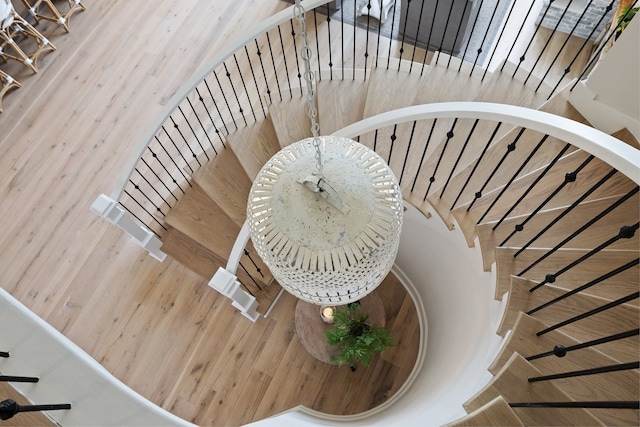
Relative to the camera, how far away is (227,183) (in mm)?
3633

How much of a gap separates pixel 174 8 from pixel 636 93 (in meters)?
4.49

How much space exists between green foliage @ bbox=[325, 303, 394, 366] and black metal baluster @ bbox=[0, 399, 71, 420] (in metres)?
2.16

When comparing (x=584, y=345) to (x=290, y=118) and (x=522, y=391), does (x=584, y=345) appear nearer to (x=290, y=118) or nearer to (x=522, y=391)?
(x=522, y=391)

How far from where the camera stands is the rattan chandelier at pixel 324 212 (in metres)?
1.11

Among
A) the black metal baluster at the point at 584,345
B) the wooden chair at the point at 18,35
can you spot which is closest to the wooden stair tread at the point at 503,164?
the black metal baluster at the point at 584,345

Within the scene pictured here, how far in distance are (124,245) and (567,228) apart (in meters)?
3.51

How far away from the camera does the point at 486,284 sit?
2.67m

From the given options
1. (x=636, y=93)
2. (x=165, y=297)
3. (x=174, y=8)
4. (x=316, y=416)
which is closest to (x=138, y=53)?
(x=174, y=8)

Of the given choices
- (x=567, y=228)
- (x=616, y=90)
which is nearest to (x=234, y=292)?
(x=567, y=228)

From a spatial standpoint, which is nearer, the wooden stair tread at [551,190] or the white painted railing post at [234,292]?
the wooden stair tread at [551,190]

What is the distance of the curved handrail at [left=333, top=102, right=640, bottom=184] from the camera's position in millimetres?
1503

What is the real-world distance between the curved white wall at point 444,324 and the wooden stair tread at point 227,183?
1.30 m

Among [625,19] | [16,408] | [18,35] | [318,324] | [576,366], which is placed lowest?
[16,408]

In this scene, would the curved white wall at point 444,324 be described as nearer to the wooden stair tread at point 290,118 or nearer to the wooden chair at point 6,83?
the wooden stair tread at point 290,118
